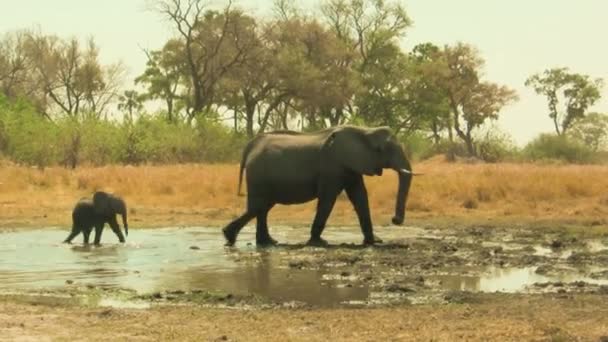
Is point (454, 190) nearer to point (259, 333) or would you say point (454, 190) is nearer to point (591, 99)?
point (259, 333)

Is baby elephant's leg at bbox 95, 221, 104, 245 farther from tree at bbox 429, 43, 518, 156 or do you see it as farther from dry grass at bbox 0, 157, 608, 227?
tree at bbox 429, 43, 518, 156

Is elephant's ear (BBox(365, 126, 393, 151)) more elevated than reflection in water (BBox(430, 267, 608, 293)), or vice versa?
elephant's ear (BBox(365, 126, 393, 151))

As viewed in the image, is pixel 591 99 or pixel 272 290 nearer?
pixel 272 290

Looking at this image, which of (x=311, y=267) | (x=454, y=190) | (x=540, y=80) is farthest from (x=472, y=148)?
(x=311, y=267)

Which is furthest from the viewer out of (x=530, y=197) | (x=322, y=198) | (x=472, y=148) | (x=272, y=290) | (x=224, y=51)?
(x=472, y=148)

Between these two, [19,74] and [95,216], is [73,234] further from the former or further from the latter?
[19,74]

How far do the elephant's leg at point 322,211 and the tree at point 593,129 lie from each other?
6500 cm

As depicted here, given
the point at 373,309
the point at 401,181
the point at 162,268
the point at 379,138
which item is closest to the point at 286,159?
the point at 379,138

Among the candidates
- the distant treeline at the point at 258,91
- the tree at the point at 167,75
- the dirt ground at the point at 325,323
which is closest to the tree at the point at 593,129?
the distant treeline at the point at 258,91

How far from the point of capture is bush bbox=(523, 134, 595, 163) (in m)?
58.6

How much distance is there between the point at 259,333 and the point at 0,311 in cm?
302

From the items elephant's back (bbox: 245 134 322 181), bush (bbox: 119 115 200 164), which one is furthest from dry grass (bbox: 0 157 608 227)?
bush (bbox: 119 115 200 164)

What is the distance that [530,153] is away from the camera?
61.0m

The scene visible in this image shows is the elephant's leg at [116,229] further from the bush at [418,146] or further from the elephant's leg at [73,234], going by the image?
the bush at [418,146]
